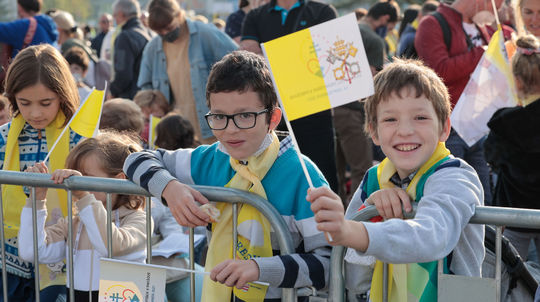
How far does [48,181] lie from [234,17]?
628cm

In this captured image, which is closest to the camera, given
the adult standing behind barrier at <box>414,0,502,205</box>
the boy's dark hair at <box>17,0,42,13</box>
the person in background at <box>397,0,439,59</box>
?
the adult standing behind barrier at <box>414,0,502,205</box>

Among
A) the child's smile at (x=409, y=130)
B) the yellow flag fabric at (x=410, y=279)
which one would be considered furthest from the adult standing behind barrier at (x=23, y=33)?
the yellow flag fabric at (x=410, y=279)

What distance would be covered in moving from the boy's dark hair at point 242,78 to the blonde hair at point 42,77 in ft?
4.30

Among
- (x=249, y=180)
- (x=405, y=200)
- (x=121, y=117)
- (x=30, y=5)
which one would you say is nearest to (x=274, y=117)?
(x=249, y=180)

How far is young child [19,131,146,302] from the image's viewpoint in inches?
131

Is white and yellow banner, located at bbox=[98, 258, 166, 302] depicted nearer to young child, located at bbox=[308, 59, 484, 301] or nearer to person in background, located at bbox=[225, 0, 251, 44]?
young child, located at bbox=[308, 59, 484, 301]

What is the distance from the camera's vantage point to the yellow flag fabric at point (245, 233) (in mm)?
2781

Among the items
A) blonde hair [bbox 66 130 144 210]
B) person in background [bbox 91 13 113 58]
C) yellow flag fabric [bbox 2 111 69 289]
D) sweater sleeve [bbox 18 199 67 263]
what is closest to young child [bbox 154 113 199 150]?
yellow flag fabric [bbox 2 111 69 289]

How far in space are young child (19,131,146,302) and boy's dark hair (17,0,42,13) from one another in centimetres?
563

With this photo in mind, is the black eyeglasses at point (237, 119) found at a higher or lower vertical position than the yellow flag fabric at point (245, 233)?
higher

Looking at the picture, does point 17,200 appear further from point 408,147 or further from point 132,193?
point 408,147

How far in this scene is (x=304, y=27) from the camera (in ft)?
19.9

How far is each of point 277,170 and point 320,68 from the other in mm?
623

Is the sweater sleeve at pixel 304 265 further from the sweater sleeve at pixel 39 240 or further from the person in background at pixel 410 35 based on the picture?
the person in background at pixel 410 35
